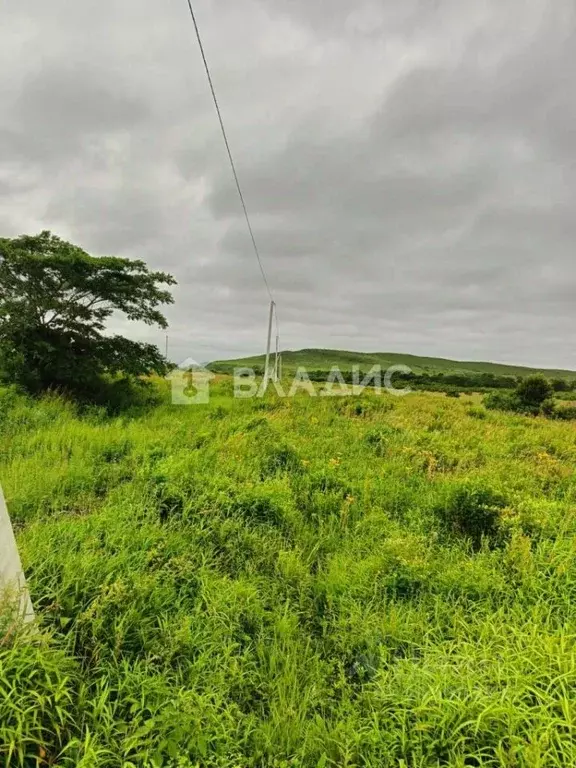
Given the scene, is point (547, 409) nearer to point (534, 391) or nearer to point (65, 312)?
point (534, 391)

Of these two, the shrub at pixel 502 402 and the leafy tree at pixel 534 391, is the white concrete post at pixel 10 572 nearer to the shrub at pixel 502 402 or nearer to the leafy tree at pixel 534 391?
the shrub at pixel 502 402

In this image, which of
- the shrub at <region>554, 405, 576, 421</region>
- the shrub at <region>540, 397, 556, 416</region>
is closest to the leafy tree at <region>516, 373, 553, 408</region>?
the shrub at <region>540, 397, 556, 416</region>

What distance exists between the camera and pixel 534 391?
2195cm

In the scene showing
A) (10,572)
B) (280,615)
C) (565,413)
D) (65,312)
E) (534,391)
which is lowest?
(280,615)

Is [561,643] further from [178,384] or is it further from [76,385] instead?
[178,384]

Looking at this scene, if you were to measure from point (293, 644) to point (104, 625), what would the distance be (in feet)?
4.28

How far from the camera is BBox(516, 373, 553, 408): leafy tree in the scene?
21.5 metres

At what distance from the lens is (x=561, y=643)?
7.88ft

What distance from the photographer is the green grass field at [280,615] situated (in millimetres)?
1945

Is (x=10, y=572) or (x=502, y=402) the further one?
(x=502, y=402)

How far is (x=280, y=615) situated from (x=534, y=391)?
23577 mm

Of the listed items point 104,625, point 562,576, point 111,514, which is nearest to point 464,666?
point 562,576

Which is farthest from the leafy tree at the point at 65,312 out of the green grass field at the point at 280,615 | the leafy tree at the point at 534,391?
the leafy tree at the point at 534,391

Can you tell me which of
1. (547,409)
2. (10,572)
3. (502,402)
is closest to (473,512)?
(10,572)
